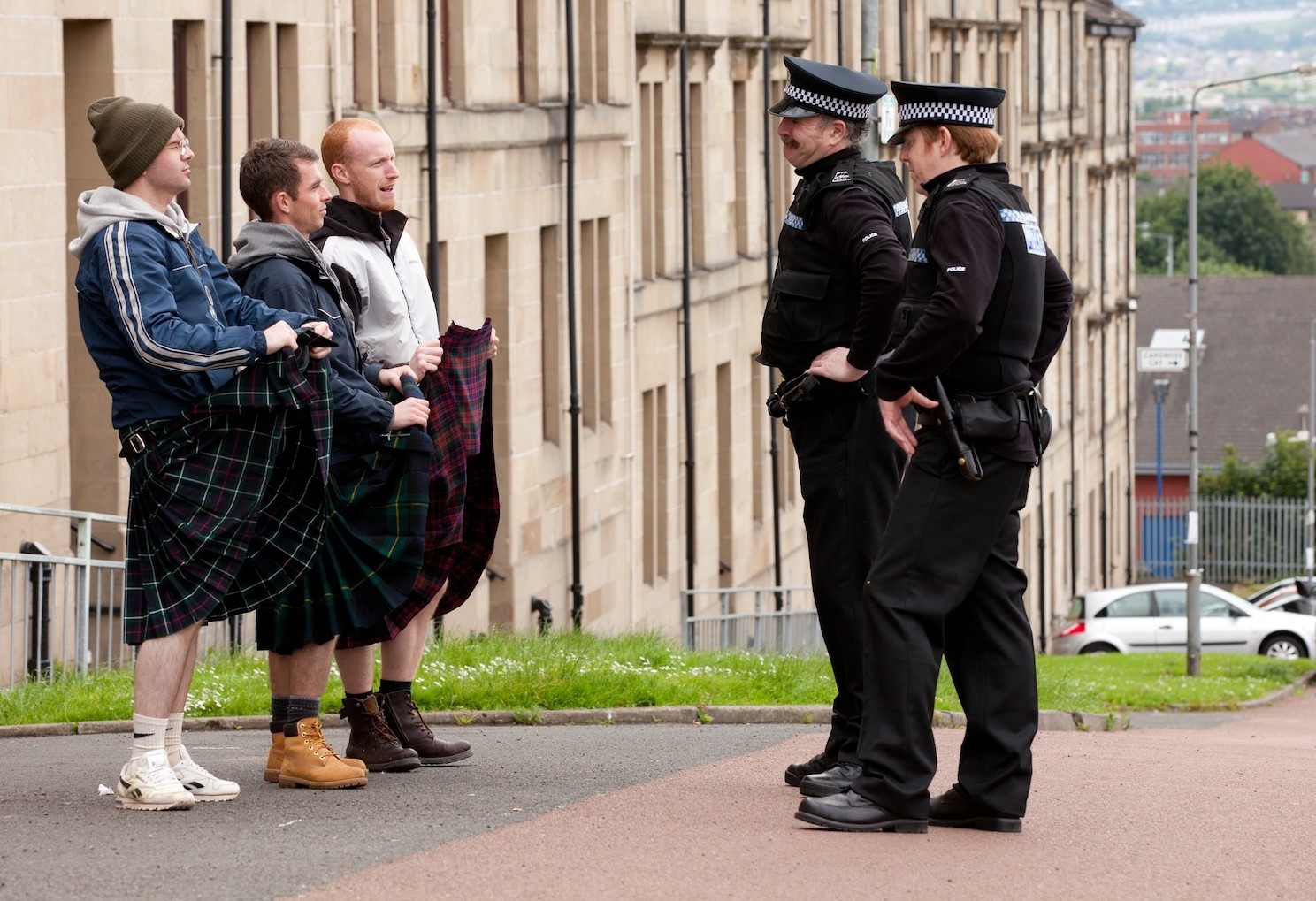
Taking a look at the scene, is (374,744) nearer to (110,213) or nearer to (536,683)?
(110,213)

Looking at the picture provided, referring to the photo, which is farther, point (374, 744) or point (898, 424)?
point (374, 744)

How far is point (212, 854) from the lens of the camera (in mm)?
6691

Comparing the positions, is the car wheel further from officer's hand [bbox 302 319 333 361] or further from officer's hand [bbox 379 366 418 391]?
officer's hand [bbox 302 319 333 361]

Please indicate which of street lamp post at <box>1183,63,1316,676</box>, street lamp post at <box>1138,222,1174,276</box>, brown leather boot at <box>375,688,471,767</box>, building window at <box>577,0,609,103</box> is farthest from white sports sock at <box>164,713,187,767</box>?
street lamp post at <box>1138,222,1174,276</box>

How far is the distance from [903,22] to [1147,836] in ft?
123

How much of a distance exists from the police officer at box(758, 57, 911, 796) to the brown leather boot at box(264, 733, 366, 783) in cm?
155

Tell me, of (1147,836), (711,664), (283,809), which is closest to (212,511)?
(283,809)

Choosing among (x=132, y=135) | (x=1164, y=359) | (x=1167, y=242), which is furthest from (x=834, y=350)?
(x=1167, y=242)

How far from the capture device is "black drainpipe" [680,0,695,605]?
101 feet

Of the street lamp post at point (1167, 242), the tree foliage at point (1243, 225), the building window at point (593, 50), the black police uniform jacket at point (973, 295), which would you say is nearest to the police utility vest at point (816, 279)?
the black police uniform jacket at point (973, 295)

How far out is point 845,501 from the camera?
7723mm

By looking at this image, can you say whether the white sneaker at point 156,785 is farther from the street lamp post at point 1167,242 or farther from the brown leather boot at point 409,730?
the street lamp post at point 1167,242

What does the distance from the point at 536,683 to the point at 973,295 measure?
4995mm

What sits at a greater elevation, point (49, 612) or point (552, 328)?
point (552, 328)
